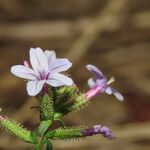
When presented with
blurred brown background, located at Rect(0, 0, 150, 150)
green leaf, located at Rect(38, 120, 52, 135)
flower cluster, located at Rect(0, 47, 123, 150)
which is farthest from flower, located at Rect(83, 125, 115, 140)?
blurred brown background, located at Rect(0, 0, 150, 150)

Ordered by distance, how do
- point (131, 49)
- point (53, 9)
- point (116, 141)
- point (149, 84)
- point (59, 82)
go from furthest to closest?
1. point (53, 9)
2. point (131, 49)
3. point (149, 84)
4. point (116, 141)
5. point (59, 82)

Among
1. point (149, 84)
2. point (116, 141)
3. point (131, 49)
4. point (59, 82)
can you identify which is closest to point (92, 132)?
point (59, 82)

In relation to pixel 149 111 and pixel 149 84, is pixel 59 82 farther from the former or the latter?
pixel 149 84

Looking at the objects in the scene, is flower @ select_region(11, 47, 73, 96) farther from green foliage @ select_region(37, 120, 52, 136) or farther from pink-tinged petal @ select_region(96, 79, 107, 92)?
pink-tinged petal @ select_region(96, 79, 107, 92)

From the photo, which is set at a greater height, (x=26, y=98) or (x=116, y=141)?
(x=26, y=98)

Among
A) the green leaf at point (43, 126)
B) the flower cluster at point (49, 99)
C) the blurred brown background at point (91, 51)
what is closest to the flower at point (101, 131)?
the flower cluster at point (49, 99)

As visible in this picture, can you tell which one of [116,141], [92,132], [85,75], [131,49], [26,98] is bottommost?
[92,132]
